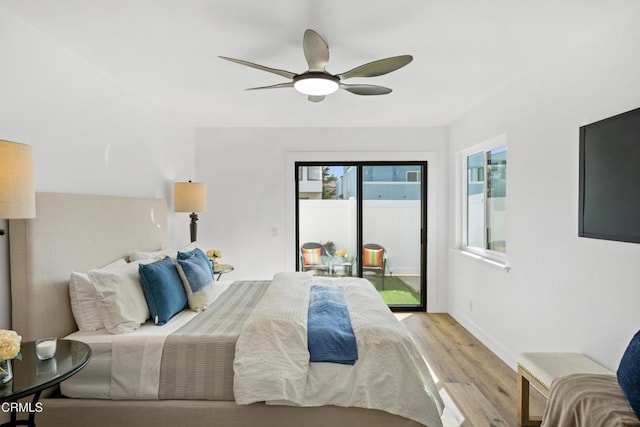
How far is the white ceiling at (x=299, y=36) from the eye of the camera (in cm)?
198

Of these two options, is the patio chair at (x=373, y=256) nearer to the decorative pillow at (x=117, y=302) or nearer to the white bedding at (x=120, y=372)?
the decorative pillow at (x=117, y=302)

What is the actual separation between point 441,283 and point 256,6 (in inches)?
159

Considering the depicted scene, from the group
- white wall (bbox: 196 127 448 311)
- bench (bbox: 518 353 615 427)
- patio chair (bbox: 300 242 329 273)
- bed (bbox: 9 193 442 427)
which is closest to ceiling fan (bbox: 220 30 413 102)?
bed (bbox: 9 193 442 427)

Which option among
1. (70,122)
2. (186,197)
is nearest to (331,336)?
(70,122)

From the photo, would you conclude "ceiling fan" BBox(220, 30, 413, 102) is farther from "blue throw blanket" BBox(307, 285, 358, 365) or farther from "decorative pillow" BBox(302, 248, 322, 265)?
"decorative pillow" BBox(302, 248, 322, 265)

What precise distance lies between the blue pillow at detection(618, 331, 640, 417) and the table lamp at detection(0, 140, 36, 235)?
2.56 m

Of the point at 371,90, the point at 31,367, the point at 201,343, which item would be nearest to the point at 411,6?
the point at 371,90

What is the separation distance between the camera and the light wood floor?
8.20ft

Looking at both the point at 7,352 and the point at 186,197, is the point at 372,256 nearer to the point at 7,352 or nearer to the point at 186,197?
the point at 186,197

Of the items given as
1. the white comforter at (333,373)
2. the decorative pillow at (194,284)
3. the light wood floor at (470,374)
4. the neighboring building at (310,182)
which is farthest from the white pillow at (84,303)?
the neighboring building at (310,182)

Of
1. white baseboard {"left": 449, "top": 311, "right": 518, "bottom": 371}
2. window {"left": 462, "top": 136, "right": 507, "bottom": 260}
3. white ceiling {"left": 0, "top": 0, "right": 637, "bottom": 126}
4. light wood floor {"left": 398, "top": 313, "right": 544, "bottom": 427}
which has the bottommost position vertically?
light wood floor {"left": 398, "top": 313, "right": 544, "bottom": 427}

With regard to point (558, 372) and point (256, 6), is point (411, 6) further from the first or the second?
point (558, 372)

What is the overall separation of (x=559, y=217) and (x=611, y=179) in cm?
56

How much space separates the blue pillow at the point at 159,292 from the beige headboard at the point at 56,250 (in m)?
0.41
